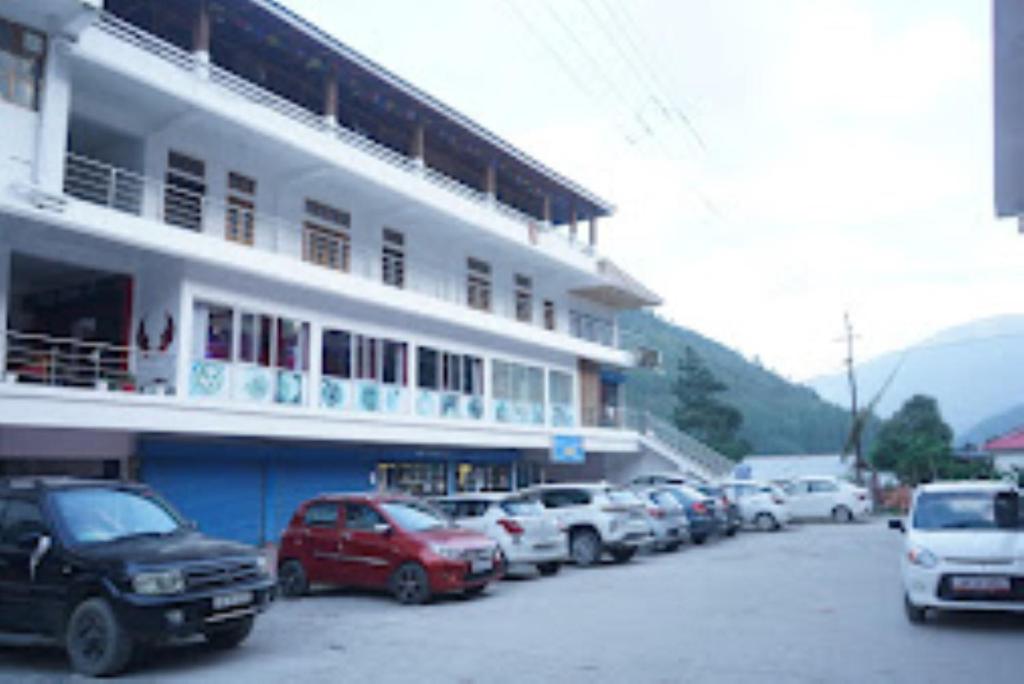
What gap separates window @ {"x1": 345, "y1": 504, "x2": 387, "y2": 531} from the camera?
12.9 m

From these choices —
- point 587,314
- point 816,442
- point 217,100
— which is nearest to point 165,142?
point 217,100

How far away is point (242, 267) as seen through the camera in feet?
59.7

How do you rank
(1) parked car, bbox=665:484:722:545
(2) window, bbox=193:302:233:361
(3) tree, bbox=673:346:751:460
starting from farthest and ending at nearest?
(3) tree, bbox=673:346:751:460, (1) parked car, bbox=665:484:722:545, (2) window, bbox=193:302:233:361

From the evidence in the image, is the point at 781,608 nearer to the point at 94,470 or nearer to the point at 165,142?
the point at 94,470

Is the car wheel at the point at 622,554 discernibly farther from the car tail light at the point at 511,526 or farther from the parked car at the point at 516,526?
the car tail light at the point at 511,526

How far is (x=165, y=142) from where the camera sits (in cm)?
1845

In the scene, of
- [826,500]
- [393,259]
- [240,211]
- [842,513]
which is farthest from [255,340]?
[842,513]

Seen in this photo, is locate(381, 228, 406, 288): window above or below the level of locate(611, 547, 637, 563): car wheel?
above

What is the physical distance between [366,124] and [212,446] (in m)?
11.3

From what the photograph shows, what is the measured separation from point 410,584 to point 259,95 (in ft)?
42.4

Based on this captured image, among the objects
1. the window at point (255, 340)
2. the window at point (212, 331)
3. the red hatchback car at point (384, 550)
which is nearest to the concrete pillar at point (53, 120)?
the window at point (212, 331)

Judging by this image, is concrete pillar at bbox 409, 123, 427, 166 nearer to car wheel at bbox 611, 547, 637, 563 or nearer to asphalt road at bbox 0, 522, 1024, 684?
car wheel at bbox 611, 547, 637, 563

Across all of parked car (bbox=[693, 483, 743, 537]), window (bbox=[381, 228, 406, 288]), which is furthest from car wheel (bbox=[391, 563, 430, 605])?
window (bbox=[381, 228, 406, 288])

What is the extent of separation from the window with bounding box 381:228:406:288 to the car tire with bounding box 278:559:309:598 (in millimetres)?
12208
